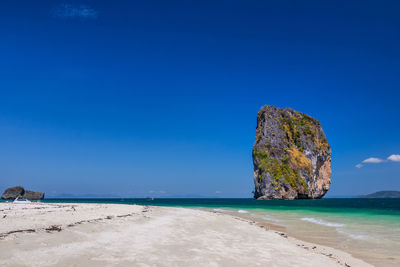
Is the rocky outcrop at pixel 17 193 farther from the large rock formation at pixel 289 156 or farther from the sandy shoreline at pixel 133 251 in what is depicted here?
the sandy shoreline at pixel 133 251

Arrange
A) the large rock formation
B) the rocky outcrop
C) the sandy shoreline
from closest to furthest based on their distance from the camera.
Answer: the sandy shoreline < the large rock formation < the rocky outcrop

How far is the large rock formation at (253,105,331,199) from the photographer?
10819 centimetres

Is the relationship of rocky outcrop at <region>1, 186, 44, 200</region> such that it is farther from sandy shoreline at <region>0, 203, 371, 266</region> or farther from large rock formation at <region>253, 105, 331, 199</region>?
sandy shoreline at <region>0, 203, 371, 266</region>

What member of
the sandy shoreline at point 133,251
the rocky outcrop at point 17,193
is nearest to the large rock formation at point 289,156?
the sandy shoreline at point 133,251

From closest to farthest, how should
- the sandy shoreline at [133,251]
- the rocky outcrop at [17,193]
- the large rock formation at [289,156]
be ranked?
the sandy shoreline at [133,251] → the large rock formation at [289,156] → the rocky outcrop at [17,193]

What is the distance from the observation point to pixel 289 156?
113312 millimetres

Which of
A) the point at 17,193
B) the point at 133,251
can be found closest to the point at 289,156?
the point at 133,251

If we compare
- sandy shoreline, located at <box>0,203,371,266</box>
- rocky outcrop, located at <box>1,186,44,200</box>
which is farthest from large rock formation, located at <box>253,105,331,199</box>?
rocky outcrop, located at <box>1,186,44,200</box>

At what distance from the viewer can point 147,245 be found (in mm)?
9883

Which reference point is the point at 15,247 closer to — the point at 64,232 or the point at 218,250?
the point at 64,232

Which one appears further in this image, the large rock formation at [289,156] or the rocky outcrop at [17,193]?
the rocky outcrop at [17,193]

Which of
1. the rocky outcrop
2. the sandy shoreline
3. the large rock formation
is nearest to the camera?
the sandy shoreline

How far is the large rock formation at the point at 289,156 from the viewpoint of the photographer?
355ft

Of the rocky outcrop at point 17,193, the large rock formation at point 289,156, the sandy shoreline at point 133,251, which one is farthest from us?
the rocky outcrop at point 17,193
